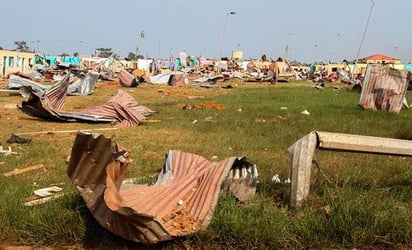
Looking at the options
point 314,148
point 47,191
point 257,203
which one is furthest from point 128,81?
point 314,148

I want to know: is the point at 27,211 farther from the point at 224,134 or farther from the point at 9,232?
the point at 224,134

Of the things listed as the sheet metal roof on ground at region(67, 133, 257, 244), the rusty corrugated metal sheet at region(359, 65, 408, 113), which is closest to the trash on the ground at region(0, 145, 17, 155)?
the sheet metal roof on ground at region(67, 133, 257, 244)

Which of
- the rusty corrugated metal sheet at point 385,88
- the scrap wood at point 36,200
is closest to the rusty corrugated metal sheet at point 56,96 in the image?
the scrap wood at point 36,200

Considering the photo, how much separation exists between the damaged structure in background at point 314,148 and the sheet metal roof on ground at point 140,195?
45 cm

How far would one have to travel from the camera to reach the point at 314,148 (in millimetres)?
3822

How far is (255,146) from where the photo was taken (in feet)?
23.1

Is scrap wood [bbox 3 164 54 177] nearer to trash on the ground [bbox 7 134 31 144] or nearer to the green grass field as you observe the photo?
the green grass field

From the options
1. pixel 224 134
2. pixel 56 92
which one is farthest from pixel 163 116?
pixel 224 134

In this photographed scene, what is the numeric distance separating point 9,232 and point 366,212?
2624 mm

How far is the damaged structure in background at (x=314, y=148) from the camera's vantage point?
3.78m

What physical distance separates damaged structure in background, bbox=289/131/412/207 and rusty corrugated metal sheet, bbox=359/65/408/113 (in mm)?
8147

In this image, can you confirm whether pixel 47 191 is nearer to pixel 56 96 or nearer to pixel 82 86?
pixel 56 96

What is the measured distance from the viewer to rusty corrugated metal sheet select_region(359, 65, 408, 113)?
38.2ft

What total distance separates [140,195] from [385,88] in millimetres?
9261
